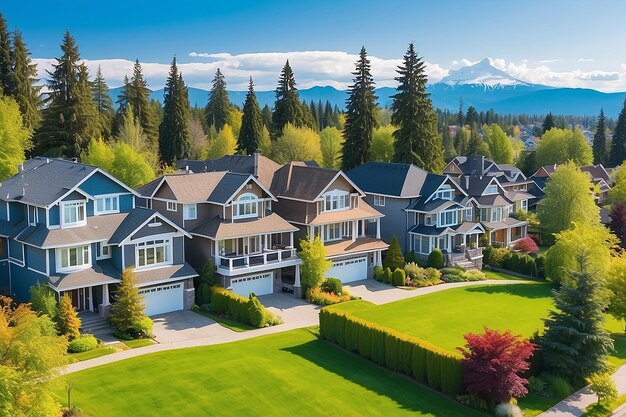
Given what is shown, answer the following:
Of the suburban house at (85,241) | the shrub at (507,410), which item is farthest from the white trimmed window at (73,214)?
the shrub at (507,410)

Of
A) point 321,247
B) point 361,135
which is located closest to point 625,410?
point 321,247

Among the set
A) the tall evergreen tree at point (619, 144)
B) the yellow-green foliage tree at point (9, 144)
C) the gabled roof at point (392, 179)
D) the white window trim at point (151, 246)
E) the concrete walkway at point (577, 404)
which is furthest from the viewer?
the tall evergreen tree at point (619, 144)

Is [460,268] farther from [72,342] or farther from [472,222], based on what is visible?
[72,342]

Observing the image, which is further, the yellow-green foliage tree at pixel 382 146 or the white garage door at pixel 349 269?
the yellow-green foliage tree at pixel 382 146

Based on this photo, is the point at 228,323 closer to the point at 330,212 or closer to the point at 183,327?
the point at 183,327

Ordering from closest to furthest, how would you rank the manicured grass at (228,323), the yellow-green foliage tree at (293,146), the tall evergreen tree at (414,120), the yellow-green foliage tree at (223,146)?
the manicured grass at (228,323) → the tall evergreen tree at (414,120) → the yellow-green foliage tree at (293,146) → the yellow-green foliage tree at (223,146)

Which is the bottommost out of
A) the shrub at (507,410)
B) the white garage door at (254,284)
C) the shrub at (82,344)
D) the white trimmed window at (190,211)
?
the shrub at (507,410)

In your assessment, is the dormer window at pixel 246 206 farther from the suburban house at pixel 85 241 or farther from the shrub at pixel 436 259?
the shrub at pixel 436 259

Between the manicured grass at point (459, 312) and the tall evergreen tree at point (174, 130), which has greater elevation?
the tall evergreen tree at point (174, 130)
